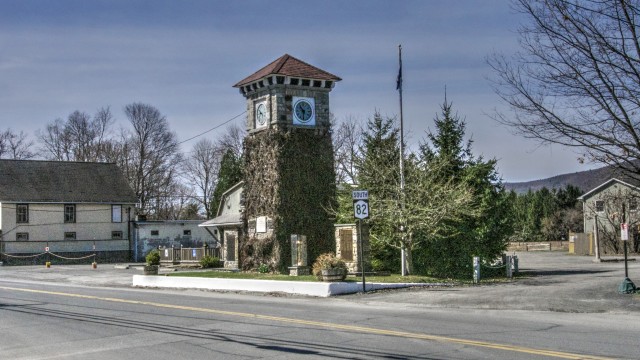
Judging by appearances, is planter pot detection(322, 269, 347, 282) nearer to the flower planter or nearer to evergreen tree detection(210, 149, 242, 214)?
the flower planter

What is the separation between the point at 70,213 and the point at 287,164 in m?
32.4

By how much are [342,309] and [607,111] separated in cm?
814

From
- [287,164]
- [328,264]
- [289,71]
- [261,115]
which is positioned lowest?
[328,264]

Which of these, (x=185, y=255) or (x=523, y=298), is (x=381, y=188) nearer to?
Answer: (x=523, y=298)

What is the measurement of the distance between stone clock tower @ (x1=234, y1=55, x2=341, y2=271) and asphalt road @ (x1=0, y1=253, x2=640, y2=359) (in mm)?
12161

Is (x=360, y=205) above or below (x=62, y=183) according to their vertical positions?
below

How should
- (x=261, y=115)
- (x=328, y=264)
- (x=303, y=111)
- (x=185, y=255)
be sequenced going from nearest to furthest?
(x=328, y=264) < (x=303, y=111) < (x=261, y=115) < (x=185, y=255)

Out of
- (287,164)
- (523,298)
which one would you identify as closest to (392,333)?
(523,298)

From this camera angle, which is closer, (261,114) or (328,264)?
(328,264)

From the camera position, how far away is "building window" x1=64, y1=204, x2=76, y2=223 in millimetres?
61125

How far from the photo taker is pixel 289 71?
3631cm

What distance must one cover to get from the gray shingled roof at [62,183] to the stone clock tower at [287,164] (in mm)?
29727

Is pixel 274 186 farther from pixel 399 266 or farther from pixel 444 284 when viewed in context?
pixel 444 284

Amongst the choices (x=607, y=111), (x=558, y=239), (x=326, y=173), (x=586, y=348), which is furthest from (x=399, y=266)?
(x=558, y=239)
